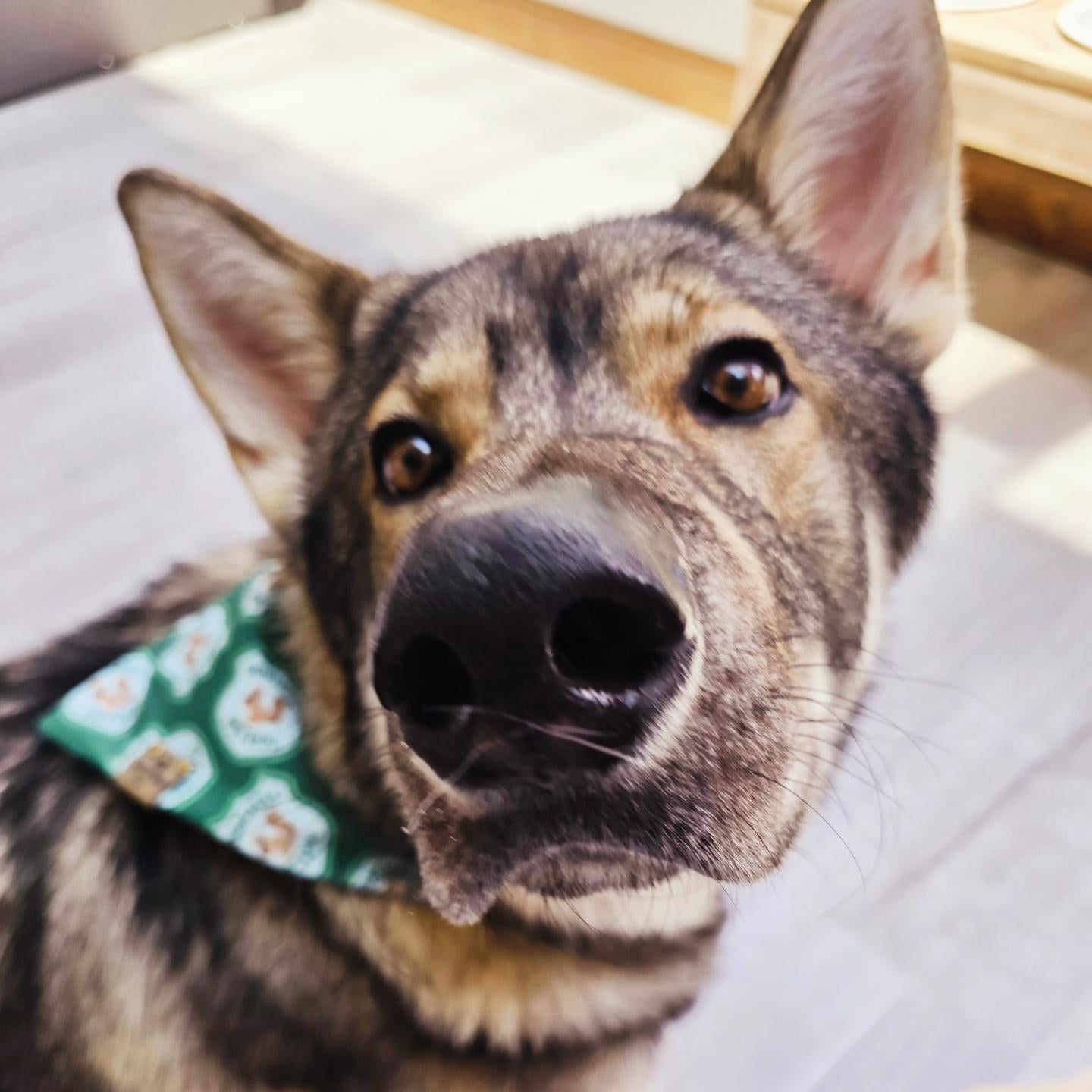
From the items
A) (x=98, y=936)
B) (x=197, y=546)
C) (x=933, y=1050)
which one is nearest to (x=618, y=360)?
(x=98, y=936)

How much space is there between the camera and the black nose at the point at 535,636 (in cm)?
75

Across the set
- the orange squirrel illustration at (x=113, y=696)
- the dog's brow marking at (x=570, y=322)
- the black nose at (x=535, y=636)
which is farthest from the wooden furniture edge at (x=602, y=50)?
the black nose at (x=535, y=636)

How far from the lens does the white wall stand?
11.5ft

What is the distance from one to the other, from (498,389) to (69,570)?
1587 mm

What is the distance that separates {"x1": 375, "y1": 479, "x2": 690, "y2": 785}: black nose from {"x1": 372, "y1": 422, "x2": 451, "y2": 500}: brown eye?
354 mm

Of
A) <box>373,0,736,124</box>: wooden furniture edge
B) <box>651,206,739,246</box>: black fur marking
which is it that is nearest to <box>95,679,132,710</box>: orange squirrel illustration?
<box>651,206,739,246</box>: black fur marking

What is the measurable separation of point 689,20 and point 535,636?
11.5 feet

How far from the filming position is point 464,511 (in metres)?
0.81

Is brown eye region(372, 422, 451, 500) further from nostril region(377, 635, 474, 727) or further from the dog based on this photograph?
nostril region(377, 635, 474, 727)

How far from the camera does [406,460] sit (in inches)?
46.7

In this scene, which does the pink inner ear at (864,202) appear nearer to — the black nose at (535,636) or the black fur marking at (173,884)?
the black nose at (535,636)

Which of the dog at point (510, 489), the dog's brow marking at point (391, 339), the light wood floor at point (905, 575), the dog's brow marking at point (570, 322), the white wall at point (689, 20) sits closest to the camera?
the dog at point (510, 489)

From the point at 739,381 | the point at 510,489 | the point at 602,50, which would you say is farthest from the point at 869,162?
the point at 602,50

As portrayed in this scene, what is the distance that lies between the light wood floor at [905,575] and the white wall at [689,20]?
0.25 m
